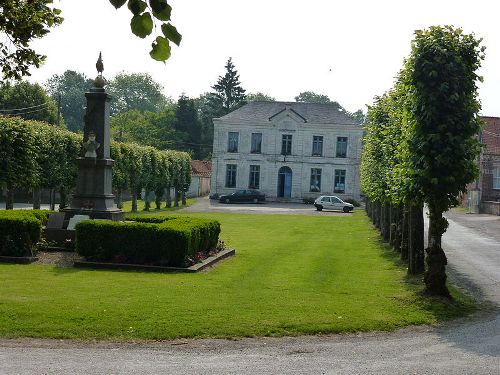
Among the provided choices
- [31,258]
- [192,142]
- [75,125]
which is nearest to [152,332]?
[31,258]

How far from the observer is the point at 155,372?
29.9ft

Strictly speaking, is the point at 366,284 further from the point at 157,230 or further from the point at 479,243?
the point at 479,243

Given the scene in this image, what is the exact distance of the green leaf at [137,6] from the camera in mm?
4227

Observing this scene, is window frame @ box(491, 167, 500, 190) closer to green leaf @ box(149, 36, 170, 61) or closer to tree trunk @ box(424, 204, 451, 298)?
tree trunk @ box(424, 204, 451, 298)

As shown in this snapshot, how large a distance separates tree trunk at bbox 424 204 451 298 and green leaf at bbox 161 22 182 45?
12.4 metres

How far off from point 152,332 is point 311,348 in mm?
2557

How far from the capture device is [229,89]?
10250 cm

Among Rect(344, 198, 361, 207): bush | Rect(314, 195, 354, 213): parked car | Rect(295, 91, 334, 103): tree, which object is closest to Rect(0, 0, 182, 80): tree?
Rect(314, 195, 354, 213): parked car

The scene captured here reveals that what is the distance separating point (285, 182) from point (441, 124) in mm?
58548

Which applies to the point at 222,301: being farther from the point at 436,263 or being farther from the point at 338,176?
the point at 338,176

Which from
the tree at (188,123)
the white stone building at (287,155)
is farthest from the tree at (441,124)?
the tree at (188,123)

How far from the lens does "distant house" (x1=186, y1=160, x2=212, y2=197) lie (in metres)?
84.4

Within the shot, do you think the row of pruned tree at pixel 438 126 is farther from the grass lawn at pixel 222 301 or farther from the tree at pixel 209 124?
the tree at pixel 209 124

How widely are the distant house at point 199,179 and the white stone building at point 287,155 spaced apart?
10.2 metres
